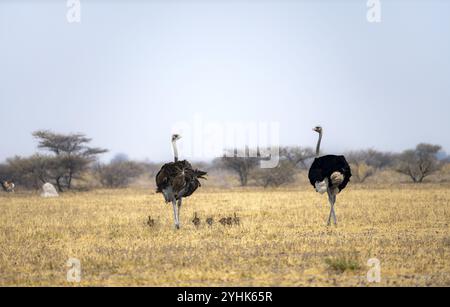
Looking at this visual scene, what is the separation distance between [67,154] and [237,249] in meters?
37.6

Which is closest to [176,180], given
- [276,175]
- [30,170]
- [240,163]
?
[276,175]

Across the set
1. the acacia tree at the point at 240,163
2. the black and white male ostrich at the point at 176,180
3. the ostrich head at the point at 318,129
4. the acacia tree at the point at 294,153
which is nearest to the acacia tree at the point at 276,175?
the acacia tree at the point at 240,163

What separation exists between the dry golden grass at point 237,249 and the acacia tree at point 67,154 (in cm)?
2683

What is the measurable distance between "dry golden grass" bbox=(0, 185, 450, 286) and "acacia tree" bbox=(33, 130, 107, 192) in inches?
1056

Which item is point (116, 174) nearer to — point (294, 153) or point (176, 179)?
point (294, 153)

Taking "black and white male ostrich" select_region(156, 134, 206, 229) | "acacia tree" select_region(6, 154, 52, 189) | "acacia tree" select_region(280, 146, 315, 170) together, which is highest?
"acacia tree" select_region(280, 146, 315, 170)

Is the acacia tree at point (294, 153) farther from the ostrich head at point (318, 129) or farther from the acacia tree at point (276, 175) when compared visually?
the ostrich head at point (318, 129)

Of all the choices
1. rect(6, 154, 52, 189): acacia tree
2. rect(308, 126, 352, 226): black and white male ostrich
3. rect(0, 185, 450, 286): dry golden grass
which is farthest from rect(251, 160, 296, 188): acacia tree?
rect(308, 126, 352, 226): black and white male ostrich

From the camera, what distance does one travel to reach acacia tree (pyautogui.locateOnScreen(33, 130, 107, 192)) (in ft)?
144

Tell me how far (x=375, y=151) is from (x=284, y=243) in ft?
201

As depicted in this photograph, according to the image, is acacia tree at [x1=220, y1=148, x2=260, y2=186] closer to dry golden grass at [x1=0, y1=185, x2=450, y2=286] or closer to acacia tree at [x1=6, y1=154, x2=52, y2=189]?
acacia tree at [x1=6, y1=154, x2=52, y2=189]

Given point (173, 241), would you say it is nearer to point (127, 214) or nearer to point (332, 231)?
point (332, 231)

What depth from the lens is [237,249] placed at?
10766 mm

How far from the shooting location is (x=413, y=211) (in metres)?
17.0
